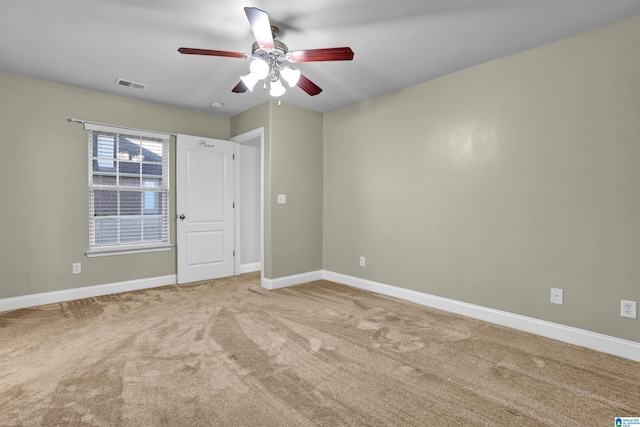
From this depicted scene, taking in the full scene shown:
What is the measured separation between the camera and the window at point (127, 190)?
161 inches

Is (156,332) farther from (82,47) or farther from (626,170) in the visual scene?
(626,170)

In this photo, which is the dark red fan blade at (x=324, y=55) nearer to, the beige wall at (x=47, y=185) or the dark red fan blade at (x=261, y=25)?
the dark red fan blade at (x=261, y=25)

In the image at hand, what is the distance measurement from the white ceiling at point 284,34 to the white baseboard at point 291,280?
257cm

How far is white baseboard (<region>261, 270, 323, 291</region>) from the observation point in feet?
14.5

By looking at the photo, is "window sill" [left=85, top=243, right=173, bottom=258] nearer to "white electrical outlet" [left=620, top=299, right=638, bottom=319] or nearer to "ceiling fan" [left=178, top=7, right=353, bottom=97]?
"ceiling fan" [left=178, top=7, right=353, bottom=97]

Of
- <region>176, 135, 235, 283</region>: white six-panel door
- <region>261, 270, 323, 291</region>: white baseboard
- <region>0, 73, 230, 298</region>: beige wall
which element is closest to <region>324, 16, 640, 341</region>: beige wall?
<region>261, 270, 323, 291</region>: white baseboard

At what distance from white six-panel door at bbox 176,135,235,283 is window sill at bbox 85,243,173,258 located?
23 centimetres

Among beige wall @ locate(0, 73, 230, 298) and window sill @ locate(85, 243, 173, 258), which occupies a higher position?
beige wall @ locate(0, 73, 230, 298)

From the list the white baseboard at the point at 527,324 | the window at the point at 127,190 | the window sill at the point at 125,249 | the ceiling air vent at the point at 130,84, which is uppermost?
the ceiling air vent at the point at 130,84

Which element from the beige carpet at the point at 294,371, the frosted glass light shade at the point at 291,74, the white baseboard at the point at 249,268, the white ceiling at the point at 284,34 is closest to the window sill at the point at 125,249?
the beige carpet at the point at 294,371

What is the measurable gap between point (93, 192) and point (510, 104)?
15.7ft

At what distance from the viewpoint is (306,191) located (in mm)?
4820

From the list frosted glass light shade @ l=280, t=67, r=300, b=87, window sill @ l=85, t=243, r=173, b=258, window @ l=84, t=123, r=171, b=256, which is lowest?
window sill @ l=85, t=243, r=173, b=258

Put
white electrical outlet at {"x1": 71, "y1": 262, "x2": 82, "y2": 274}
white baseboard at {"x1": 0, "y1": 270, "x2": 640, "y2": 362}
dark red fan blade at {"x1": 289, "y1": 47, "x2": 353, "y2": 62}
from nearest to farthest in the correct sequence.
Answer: dark red fan blade at {"x1": 289, "y1": 47, "x2": 353, "y2": 62} < white baseboard at {"x1": 0, "y1": 270, "x2": 640, "y2": 362} < white electrical outlet at {"x1": 71, "y1": 262, "x2": 82, "y2": 274}
